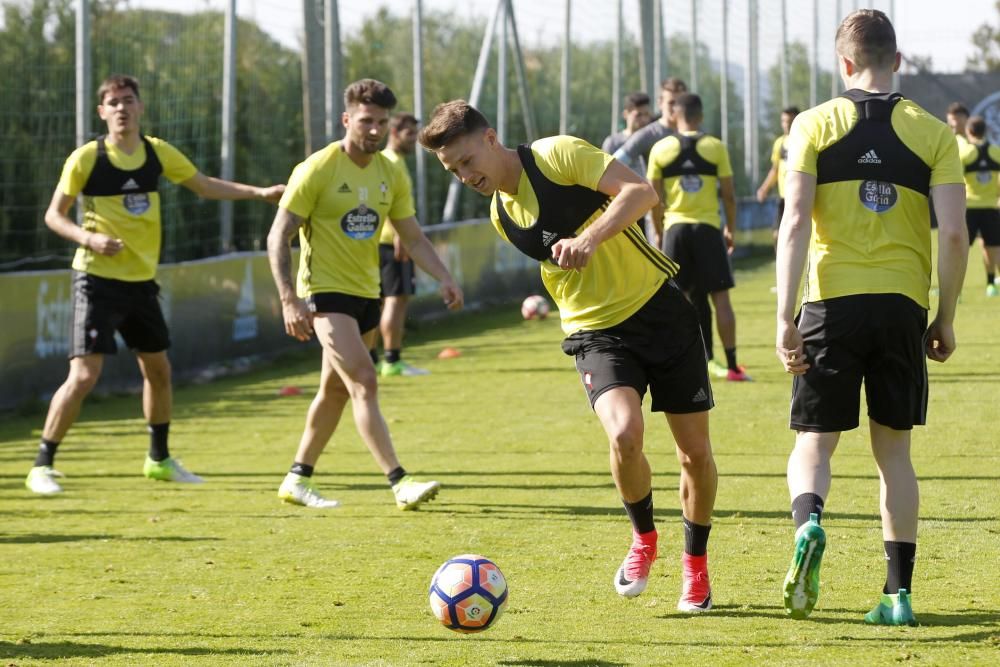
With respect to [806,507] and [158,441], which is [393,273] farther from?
[806,507]

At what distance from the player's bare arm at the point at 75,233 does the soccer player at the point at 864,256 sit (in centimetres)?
495

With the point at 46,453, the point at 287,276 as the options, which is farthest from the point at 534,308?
the point at 287,276

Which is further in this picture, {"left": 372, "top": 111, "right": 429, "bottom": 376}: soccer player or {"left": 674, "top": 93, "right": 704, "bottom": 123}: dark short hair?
{"left": 372, "top": 111, "right": 429, "bottom": 376}: soccer player

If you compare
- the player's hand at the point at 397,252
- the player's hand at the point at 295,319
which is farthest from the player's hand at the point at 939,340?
the player's hand at the point at 397,252

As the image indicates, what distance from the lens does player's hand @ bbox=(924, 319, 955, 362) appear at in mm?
5367

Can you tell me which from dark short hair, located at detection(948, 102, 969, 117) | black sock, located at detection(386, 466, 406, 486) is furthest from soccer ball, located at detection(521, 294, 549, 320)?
black sock, located at detection(386, 466, 406, 486)

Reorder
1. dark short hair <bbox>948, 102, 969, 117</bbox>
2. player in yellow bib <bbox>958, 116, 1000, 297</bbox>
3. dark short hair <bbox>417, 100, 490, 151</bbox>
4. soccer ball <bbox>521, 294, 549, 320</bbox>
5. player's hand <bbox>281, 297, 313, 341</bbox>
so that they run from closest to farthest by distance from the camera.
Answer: dark short hair <bbox>417, 100, 490, 151</bbox> < player's hand <bbox>281, 297, 313, 341</bbox> < player in yellow bib <bbox>958, 116, 1000, 297</bbox> < soccer ball <bbox>521, 294, 549, 320</bbox> < dark short hair <bbox>948, 102, 969, 117</bbox>

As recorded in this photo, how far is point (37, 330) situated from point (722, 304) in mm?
5874

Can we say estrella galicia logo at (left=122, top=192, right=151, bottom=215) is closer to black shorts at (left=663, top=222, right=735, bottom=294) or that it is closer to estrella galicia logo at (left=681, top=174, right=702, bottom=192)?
black shorts at (left=663, top=222, right=735, bottom=294)

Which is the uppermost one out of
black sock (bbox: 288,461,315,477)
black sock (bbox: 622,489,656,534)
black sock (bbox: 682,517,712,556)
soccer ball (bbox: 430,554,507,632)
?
black sock (bbox: 622,489,656,534)

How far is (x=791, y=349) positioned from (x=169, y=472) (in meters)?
5.49

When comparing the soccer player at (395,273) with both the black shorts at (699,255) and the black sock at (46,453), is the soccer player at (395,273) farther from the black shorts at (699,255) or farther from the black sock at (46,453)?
the black sock at (46,453)

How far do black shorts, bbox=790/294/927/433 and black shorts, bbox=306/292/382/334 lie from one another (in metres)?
3.60

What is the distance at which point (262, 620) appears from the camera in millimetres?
5934
